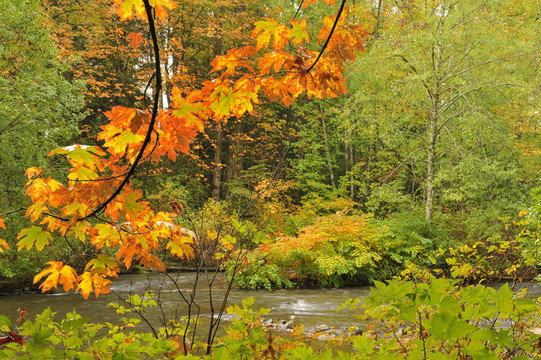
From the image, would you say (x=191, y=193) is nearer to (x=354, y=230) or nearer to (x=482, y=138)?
(x=354, y=230)

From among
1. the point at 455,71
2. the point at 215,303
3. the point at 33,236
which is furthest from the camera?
the point at 455,71

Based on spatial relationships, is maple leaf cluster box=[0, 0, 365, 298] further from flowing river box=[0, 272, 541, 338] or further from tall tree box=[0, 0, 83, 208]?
tall tree box=[0, 0, 83, 208]

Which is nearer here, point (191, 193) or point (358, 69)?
point (358, 69)

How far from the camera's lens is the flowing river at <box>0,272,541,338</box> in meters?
6.00

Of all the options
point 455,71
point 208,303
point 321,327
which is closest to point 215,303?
point 208,303

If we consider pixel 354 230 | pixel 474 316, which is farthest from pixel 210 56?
pixel 474 316

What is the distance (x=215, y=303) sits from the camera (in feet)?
23.6

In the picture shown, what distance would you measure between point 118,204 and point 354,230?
7.98 m

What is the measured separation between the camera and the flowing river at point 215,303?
19.7 ft

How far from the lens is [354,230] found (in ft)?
30.6

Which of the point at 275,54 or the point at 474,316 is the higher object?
the point at 275,54

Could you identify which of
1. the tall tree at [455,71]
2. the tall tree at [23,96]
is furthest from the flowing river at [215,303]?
the tall tree at [455,71]

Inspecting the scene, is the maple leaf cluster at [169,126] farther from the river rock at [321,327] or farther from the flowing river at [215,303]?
the river rock at [321,327]

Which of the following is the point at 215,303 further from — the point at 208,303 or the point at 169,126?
the point at 169,126
